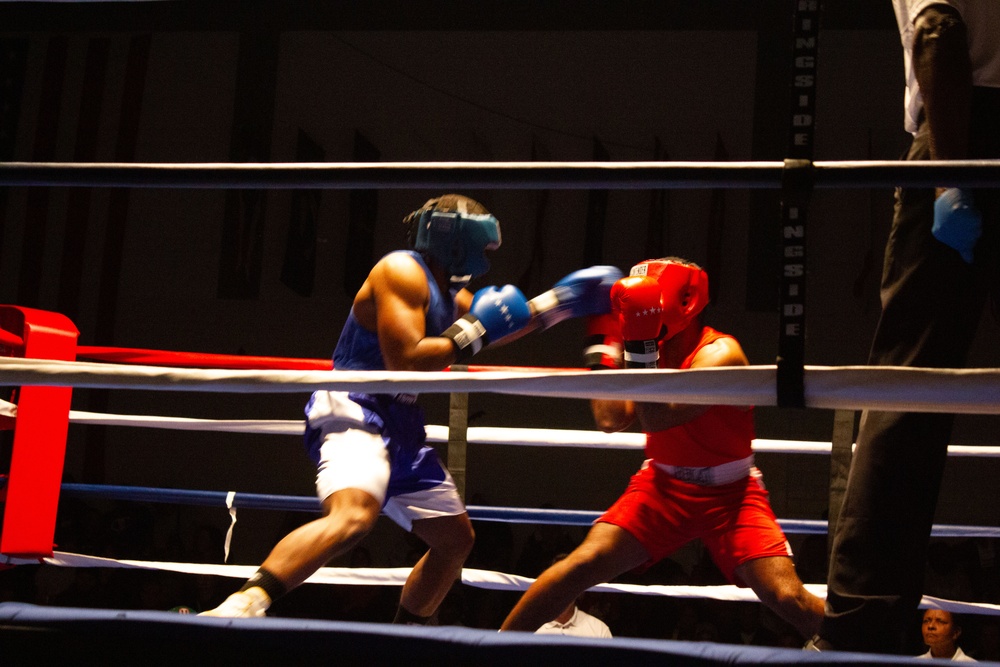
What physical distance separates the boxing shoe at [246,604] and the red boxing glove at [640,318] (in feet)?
3.06

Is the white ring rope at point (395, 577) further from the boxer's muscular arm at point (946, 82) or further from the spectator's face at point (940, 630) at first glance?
the boxer's muscular arm at point (946, 82)

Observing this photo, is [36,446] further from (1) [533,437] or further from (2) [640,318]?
(2) [640,318]

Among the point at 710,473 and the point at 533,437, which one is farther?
the point at 533,437

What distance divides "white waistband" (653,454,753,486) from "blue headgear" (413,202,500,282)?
71 centimetres

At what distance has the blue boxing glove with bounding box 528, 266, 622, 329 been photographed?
1993 millimetres

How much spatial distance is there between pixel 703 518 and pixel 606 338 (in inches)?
19.8

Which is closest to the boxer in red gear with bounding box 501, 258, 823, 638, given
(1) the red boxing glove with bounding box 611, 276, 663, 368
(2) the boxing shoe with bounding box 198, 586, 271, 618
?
(1) the red boxing glove with bounding box 611, 276, 663, 368

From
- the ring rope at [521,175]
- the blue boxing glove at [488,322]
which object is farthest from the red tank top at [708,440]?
the ring rope at [521,175]

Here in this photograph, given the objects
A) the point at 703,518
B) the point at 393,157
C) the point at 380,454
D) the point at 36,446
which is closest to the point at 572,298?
the point at 380,454

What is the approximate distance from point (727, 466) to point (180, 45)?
24.7 feet

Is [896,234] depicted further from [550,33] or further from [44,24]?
[44,24]

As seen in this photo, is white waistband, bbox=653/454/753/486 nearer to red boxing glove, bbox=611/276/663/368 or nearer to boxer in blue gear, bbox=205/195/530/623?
red boxing glove, bbox=611/276/663/368

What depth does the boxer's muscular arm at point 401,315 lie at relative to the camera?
188cm

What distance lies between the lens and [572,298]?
200cm
